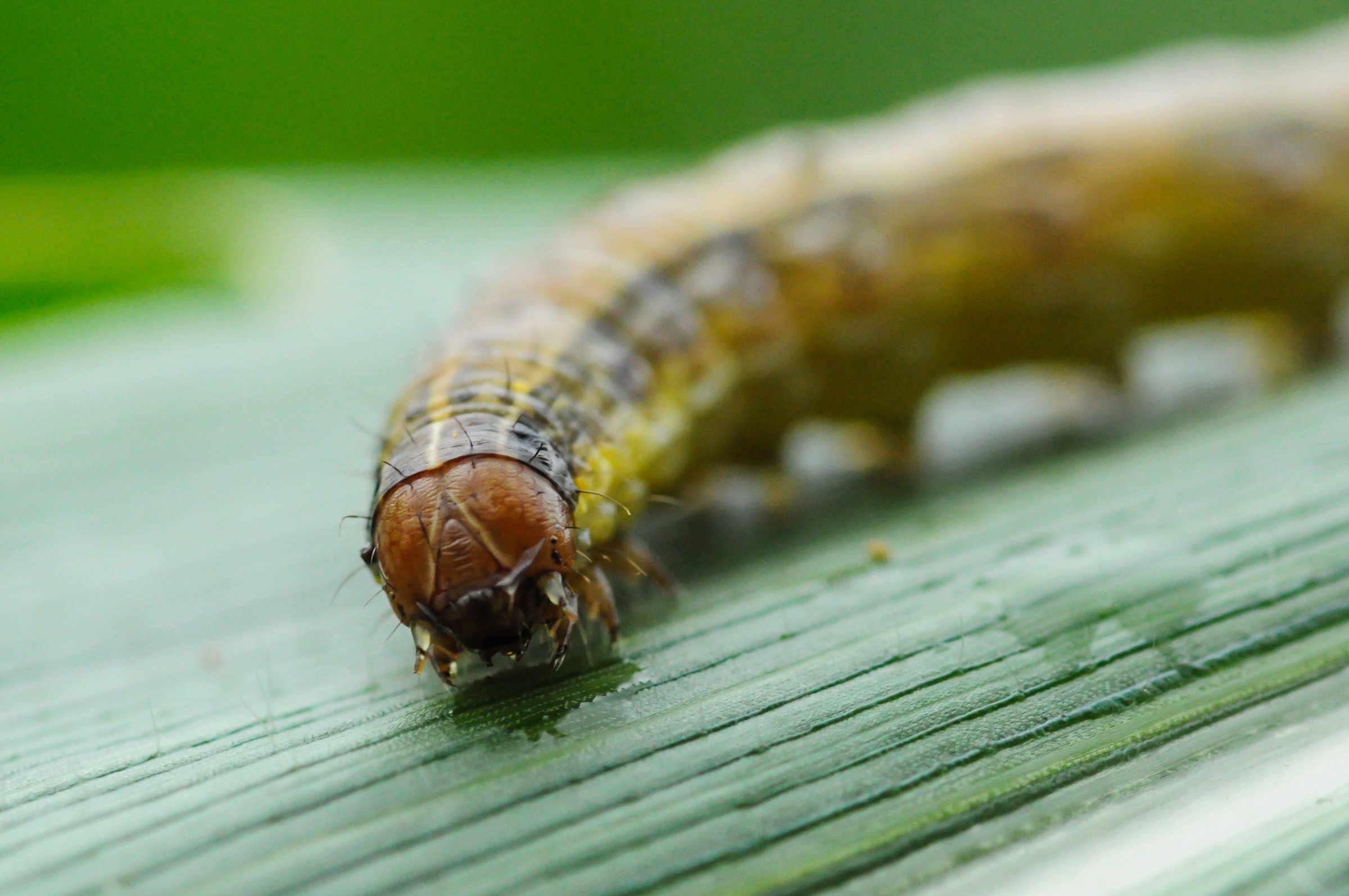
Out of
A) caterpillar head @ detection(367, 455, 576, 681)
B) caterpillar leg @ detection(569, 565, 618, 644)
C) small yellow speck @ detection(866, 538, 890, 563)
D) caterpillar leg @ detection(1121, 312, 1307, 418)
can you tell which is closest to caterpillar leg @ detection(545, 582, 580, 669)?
caterpillar head @ detection(367, 455, 576, 681)

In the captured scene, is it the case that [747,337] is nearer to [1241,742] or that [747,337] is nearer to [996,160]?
[996,160]

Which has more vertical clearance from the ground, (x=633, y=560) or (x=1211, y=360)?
(x=633, y=560)

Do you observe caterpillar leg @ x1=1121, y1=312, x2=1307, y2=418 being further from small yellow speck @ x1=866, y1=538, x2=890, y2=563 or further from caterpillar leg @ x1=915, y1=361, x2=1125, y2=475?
small yellow speck @ x1=866, y1=538, x2=890, y2=563

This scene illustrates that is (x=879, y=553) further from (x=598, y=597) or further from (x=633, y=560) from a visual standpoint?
(x=598, y=597)

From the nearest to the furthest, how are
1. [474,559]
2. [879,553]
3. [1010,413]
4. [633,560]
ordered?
1. [474,559]
2. [633,560]
3. [879,553]
4. [1010,413]

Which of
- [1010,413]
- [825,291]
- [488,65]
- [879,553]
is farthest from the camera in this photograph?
[488,65]

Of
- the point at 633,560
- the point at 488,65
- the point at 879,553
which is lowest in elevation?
the point at 879,553

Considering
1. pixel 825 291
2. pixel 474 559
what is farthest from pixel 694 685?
pixel 825 291
